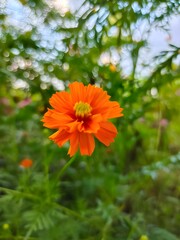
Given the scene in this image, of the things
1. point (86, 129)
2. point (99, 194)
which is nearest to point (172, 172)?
point (99, 194)

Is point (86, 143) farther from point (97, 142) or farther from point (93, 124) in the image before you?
point (97, 142)

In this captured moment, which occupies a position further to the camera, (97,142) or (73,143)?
(97,142)

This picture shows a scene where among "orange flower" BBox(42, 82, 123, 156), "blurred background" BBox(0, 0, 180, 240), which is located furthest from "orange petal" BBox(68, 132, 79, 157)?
"blurred background" BBox(0, 0, 180, 240)

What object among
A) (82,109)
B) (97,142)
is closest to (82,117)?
(82,109)

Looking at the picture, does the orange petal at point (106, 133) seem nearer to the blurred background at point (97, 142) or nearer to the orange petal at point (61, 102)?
the orange petal at point (61, 102)

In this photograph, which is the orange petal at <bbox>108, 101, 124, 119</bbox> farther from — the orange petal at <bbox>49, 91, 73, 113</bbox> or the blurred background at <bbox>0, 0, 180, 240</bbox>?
the blurred background at <bbox>0, 0, 180, 240</bbox>

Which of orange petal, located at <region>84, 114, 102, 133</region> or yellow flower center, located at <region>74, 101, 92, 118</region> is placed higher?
yellow flower center, located at <region>74, 101, 92, 118</region>
